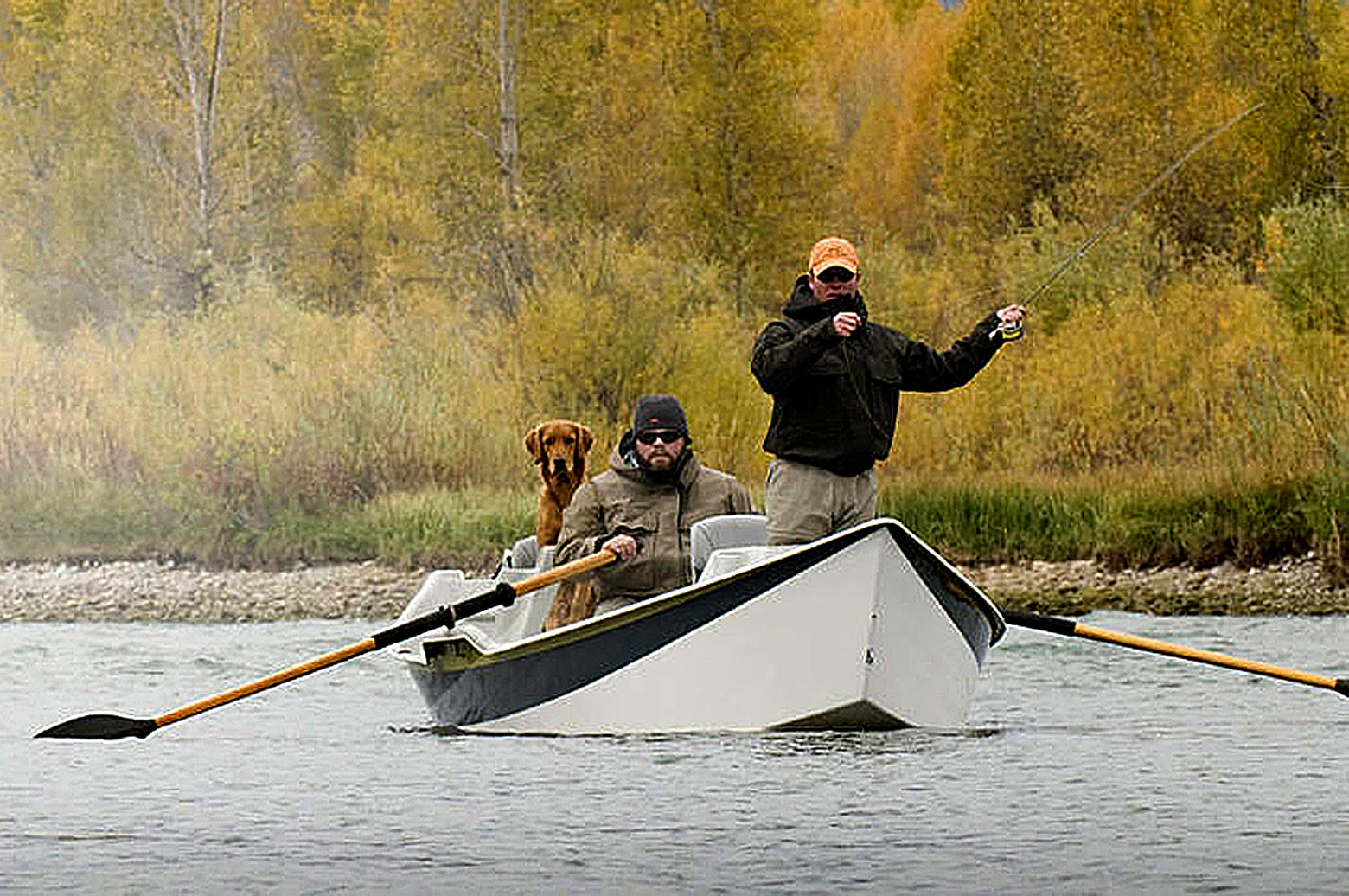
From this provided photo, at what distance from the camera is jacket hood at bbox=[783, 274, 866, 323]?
10.0m

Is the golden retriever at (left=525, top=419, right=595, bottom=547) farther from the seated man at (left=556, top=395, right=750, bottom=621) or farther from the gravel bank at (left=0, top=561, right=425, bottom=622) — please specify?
the gravel bank at (left=0, top=561, right=425, bottom=622)

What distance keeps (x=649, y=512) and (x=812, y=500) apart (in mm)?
1089

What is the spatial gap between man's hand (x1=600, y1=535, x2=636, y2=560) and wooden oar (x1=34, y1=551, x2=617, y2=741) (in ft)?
0.07

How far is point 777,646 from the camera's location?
33.8 feet

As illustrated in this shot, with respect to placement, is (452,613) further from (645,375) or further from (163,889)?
(645,375)

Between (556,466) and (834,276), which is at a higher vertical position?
(834,276)

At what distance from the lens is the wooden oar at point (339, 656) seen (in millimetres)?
10445

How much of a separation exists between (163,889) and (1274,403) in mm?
14706

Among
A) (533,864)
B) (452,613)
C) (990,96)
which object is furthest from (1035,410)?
(533,864)

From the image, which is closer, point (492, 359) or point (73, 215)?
point (492, 359)

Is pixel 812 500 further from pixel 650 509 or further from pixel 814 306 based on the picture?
pixel 650 509

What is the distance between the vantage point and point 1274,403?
21.1 metres

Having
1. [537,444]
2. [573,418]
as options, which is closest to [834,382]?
[537,444]

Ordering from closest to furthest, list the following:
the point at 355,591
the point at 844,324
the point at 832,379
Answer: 1. the point at 844,324
2. the point at 832,379
3. the point at 355,591
